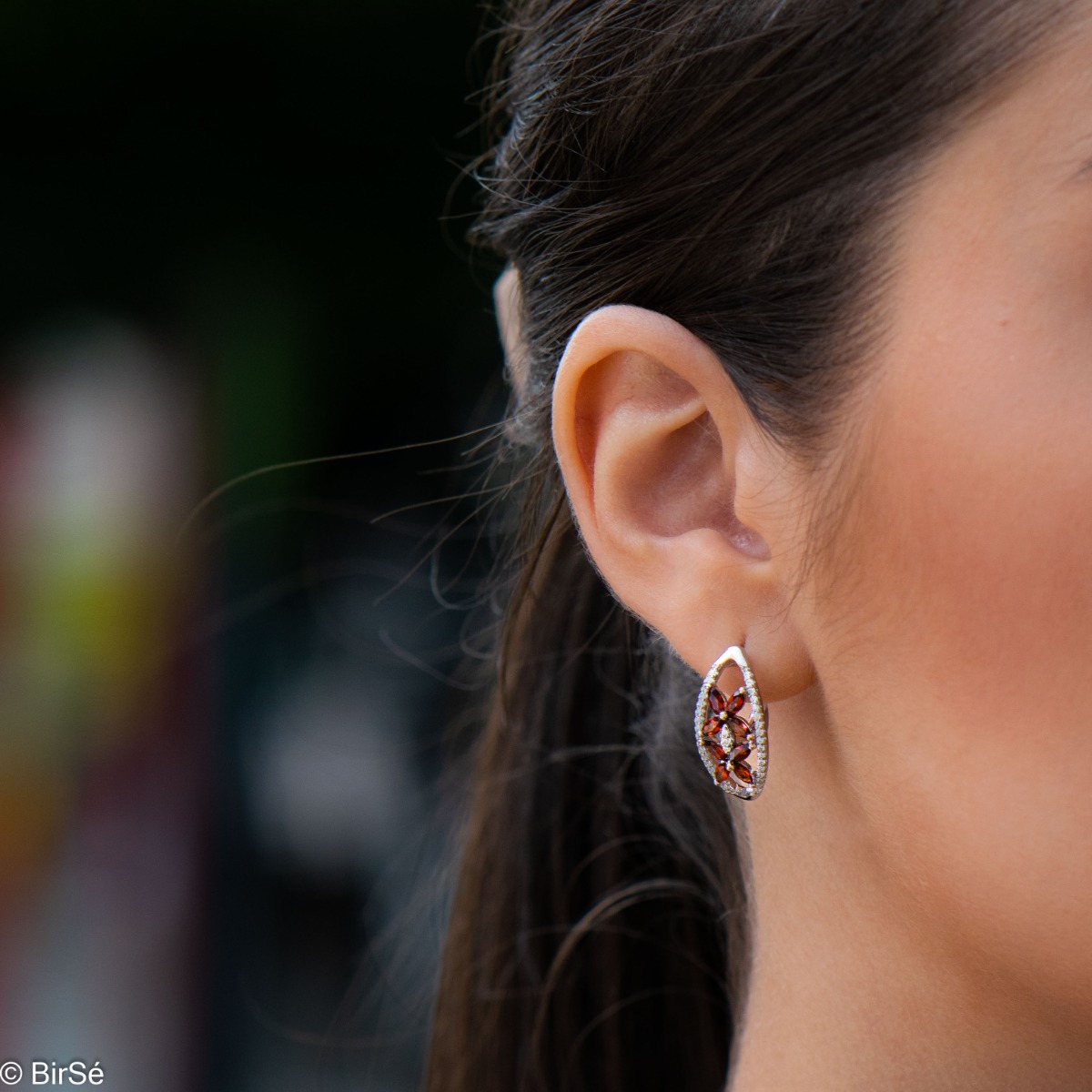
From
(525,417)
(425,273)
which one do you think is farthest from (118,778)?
(525,417)

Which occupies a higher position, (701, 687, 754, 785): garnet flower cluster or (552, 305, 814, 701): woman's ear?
(552, 305, 814, 701): woman's ear

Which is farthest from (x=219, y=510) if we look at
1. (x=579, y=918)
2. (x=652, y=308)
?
(x=652, y=308)

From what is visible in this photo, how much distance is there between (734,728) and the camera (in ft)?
2.76

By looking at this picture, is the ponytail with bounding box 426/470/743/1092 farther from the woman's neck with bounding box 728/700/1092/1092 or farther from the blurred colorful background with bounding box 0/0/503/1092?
the blurred colorful background with bounding box 0/0/503/1092

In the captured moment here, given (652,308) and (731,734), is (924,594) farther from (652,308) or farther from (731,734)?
(652,308)

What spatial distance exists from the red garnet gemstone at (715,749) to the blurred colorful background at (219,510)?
1.41 m

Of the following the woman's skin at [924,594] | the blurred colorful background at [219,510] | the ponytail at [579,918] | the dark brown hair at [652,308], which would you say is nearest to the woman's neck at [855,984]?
the woman's skin at [924,594]

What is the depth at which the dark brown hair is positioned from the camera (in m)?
0.80

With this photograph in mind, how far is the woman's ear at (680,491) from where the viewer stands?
849mm

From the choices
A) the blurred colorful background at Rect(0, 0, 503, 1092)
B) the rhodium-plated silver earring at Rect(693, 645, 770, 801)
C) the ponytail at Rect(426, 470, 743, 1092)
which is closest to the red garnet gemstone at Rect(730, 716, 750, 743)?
the rhodium-plated silver earring at Rect(693, 645, 770, 801)

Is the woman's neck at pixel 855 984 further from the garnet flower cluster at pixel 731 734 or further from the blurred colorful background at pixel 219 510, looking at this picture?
the blurred colorful background at pixel 219 510

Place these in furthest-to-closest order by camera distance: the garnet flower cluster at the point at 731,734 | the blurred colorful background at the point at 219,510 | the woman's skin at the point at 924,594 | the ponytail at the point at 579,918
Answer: the blurred colorful background at the point at 219,510 < the ponytail at the point at 579,918 < the garnet flower cluster at the point at 731,734 < the woman's skin at the point at 924,594

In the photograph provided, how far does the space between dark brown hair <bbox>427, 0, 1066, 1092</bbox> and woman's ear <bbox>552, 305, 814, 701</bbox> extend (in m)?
0.03

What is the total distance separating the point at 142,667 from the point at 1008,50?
192 cm
